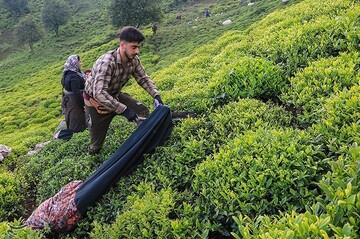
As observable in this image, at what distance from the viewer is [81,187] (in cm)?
696

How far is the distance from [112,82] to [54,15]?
72.9 metres

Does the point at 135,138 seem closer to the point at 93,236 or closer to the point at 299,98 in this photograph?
the point at 93,236

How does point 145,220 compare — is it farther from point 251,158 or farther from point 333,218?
point 333,218

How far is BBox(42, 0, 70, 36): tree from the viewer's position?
72.6 metres

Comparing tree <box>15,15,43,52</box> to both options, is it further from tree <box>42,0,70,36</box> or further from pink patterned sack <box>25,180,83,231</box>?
pink patterned sack <box>25,180,83,231</box>

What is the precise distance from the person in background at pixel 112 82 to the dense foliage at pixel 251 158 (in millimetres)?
936

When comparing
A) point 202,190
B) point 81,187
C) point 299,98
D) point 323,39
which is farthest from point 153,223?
point 323,39

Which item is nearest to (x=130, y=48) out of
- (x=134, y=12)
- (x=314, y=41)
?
(x=314, y=41)

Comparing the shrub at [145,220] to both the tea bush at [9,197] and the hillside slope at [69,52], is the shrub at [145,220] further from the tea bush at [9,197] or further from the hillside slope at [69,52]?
the hillside slope at [69,52]

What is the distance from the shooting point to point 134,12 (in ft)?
173

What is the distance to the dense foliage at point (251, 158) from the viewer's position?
4281 millimetres

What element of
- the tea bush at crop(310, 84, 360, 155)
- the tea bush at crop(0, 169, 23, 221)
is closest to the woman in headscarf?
the tea bush at crop(0, 169, 23, 221)

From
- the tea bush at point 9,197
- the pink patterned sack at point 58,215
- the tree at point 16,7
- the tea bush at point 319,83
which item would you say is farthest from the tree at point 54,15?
the tea bush at point 319,83

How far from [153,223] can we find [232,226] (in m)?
1.24
